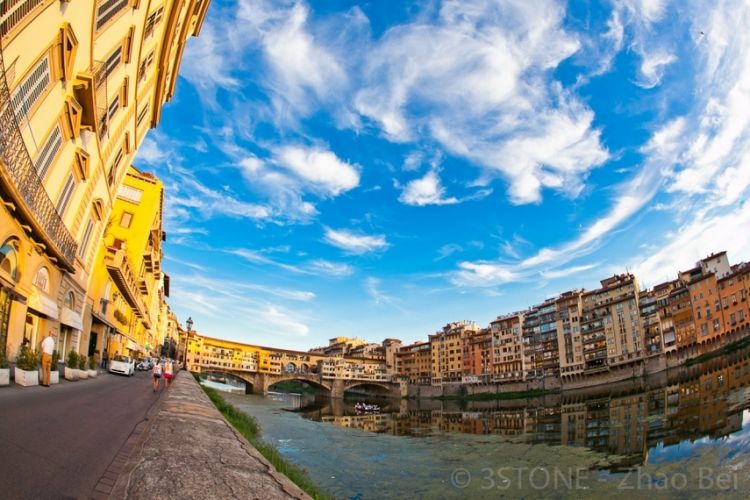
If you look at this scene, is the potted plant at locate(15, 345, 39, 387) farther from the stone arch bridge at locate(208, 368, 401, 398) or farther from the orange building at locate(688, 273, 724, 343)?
the stone arch bridge at locate(208, 368, 401, 398)

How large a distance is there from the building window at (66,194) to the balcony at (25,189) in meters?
0.95

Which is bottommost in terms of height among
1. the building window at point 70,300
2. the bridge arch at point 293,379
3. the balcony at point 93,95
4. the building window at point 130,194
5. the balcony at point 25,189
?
the bridge arch at point 293,379

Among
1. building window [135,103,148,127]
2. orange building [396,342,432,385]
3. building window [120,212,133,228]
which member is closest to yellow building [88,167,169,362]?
building window [120,212,133,228]

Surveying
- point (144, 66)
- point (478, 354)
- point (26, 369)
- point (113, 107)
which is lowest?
point (478, 354)

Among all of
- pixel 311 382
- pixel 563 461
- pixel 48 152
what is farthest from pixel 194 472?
pixel 311 382

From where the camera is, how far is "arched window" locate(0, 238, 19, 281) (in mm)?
14797

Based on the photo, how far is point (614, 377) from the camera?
273ft

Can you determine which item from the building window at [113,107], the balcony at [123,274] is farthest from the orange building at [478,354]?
the building window at [113,107]

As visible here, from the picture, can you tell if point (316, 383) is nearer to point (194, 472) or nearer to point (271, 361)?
point (271, 361)

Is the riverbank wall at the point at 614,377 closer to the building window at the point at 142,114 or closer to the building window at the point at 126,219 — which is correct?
the building window at the point at 142,114

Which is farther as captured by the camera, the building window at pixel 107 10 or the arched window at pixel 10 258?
the building window at pixel 107 10

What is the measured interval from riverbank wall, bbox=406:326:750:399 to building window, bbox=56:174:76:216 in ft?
275

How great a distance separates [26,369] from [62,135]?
10464mm

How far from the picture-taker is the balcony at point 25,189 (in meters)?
12.5
